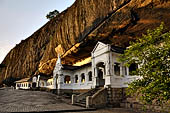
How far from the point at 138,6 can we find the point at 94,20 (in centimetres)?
673

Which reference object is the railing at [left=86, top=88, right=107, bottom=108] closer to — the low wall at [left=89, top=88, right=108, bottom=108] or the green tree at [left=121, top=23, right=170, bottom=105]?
the low wall at [left=89, top=88, right=108, bottom=108]

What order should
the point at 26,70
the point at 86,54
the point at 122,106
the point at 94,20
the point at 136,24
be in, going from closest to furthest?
the point at 122,106, the point at 136,24, the point at 94,20, the point at 86,54, the point at 26,70

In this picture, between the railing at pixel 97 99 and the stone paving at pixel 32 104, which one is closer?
the stone paving at pixel 32 104

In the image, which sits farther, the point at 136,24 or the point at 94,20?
the point at 94,20

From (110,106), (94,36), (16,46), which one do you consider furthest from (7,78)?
(110,106)

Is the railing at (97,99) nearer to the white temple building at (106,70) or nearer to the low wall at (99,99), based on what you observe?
the low wall at (99,99)

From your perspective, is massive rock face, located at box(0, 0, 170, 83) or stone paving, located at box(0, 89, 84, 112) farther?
massive rock face, located at box(0, 0, 170, 83)

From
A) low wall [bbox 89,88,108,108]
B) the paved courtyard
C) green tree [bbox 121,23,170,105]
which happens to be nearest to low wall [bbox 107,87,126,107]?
low wall [bbox 89,88,108,108]

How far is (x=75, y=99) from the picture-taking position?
15.4 m

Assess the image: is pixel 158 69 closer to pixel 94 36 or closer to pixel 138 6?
pixel 138 6

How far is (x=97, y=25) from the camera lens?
66.3ft

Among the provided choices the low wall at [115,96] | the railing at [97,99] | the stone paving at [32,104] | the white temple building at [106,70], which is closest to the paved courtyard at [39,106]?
the stone paving at [32,104]

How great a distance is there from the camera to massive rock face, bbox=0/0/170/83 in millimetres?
15688

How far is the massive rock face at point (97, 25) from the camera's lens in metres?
15.7
